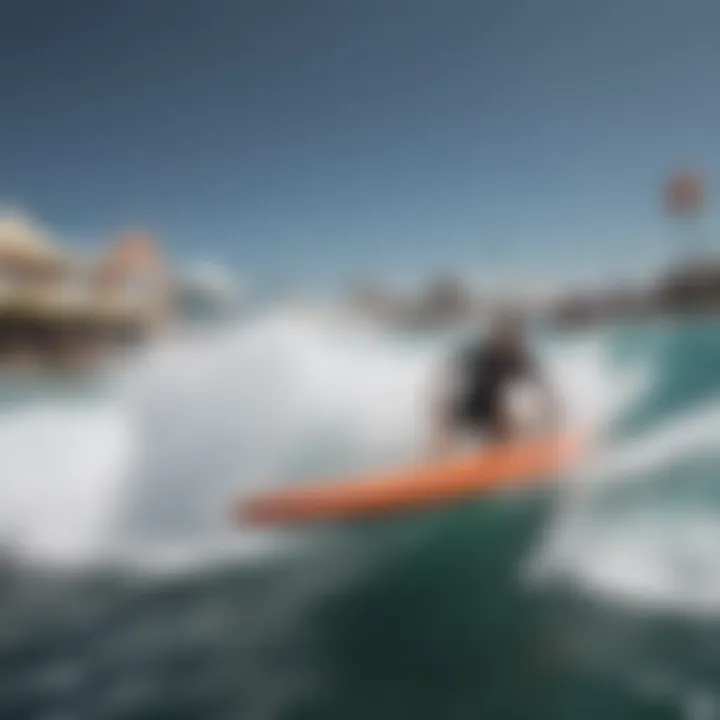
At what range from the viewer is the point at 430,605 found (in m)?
3.57

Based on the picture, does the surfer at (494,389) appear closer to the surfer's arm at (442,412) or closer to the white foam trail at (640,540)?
the surfer's arm at (442,412)

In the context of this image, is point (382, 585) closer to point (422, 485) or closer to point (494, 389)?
point (422, 485)

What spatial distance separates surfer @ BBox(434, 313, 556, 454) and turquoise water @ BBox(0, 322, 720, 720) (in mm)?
263

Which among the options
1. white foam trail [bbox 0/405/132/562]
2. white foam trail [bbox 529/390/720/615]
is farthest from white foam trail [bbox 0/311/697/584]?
white foam trail [bbox 529/390/720/615]

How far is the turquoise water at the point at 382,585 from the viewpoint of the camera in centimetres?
300

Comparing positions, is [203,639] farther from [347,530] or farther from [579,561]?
[579,561]

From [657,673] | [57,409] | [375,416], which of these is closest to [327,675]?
Result: [657,673]

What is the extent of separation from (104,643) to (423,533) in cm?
154

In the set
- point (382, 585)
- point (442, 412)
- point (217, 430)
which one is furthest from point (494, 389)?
point (217, 430)

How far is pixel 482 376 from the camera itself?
175 inches

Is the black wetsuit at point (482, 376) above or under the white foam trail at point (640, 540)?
above

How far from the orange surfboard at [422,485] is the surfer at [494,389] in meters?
0.14

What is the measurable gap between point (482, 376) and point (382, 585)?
4.38 ft

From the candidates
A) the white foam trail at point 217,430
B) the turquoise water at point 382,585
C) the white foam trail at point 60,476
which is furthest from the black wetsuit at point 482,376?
the white foam trail at point 60,476
